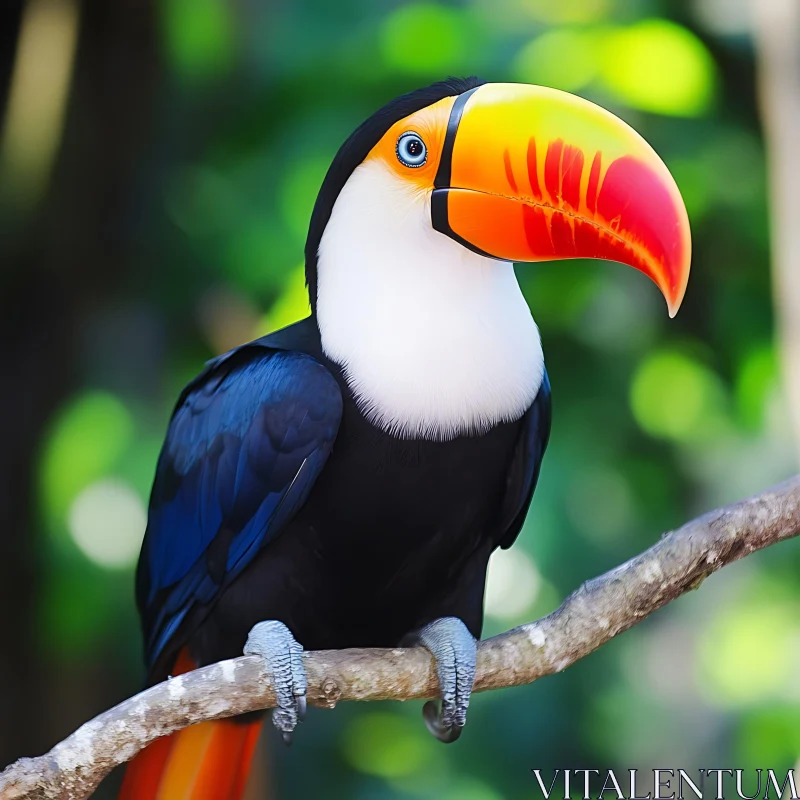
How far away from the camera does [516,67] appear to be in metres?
3.20

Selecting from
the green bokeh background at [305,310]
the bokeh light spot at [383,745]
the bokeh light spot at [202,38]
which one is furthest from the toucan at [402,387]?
the bokeh light spot at [383,745]

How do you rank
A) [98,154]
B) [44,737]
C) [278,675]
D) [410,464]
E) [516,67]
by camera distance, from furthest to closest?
[98,154]
[44,737]
[516,67]
[410,464]
[278,675]

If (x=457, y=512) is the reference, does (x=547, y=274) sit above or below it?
above

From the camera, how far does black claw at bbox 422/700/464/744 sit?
2.09m

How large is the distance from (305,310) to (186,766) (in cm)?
121

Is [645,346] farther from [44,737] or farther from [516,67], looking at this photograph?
[44,737]

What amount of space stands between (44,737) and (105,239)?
5.23ft

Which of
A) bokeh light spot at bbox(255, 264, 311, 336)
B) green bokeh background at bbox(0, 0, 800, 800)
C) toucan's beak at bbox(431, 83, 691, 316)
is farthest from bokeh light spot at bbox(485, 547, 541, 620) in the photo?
toucan's beak at bbox(431, 83, 691, 316)

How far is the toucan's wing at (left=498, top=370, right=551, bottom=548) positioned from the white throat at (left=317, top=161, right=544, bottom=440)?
11 centimetres

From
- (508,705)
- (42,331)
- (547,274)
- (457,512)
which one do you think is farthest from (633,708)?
(42,331)

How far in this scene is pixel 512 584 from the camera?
318cm

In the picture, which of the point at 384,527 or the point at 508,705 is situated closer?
the point at 384,527

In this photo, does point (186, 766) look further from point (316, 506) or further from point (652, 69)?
point (652, 69)

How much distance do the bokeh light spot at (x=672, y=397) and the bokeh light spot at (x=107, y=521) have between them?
152cm
